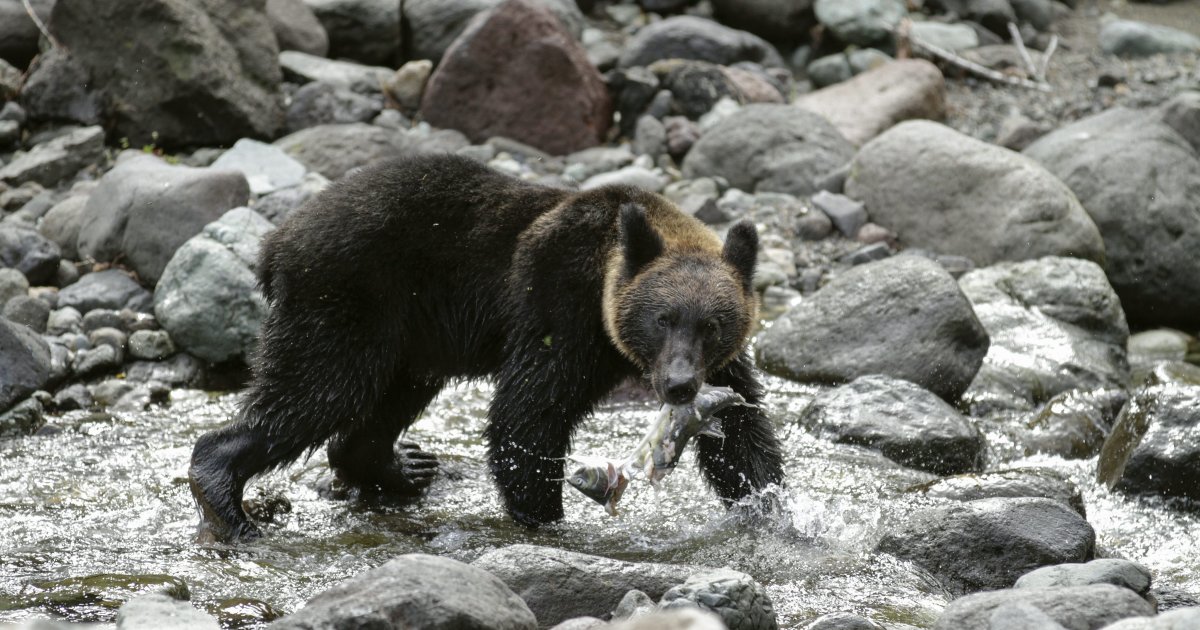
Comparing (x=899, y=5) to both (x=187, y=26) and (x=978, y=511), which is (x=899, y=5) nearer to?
(x=187, y=26)

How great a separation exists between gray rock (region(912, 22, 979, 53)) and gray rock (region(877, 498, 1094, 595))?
1366 cm

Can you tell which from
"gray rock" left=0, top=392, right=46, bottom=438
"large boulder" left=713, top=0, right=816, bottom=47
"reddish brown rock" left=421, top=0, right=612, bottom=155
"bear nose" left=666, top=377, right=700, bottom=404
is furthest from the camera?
"large boulder" left=713, top=0, right=816, bottom=47

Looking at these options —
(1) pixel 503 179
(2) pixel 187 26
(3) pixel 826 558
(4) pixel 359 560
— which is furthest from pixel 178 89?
(3) pixel 826 558

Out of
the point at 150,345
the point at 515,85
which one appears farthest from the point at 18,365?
the point at 515,85

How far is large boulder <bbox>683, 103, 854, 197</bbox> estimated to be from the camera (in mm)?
15539

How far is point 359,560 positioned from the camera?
7.80m

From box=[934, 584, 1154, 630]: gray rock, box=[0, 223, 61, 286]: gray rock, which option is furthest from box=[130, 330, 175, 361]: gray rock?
box=[934, 584, 1154, 630]: gray rock

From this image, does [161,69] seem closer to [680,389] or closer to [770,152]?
[770,152]

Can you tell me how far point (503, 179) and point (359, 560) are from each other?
102 inches

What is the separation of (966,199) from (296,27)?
8.91 meters

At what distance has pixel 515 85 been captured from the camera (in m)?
16.5

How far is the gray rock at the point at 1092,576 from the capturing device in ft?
22.2

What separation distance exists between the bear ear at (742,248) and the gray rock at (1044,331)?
397 cm

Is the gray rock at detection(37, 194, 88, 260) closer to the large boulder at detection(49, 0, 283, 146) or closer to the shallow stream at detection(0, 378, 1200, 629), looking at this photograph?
the large boulder at detection(49, 0, 283, 146)
